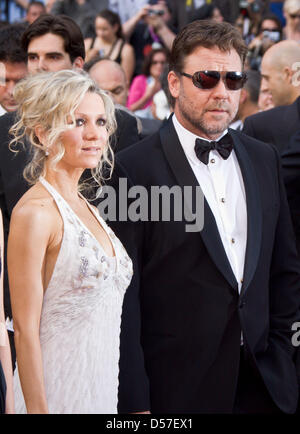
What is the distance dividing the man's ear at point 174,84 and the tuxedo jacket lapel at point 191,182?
116 millimetres

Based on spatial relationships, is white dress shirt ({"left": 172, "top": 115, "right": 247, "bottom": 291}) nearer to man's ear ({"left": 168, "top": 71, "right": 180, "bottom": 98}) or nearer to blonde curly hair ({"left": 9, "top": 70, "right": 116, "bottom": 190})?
man's ear ({"left": 168, "top": 71, "right": 180, "bottom": 98})

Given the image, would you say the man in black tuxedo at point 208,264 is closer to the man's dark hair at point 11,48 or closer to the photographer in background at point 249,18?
the man's dark hair at point 11,48

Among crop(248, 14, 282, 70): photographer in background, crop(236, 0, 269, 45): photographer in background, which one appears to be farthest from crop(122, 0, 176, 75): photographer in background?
crop(248, 14, 282, 70): photographer in background

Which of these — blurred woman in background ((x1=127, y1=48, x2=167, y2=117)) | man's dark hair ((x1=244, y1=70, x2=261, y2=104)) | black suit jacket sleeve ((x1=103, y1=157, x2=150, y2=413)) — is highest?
blurred woman in background ((x1=127, y1=48, x2=167, y2=117))

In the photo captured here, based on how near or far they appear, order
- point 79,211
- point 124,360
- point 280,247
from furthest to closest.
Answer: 1. point 280,247
2. point 124,360
3. point 79,211

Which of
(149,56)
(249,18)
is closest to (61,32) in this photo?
(149,56)

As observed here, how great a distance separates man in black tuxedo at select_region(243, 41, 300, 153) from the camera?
4379mm

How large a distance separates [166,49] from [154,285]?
18.9 feet

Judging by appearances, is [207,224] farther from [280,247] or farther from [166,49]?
[166,49]

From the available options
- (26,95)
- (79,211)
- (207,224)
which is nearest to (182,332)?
(207,224)

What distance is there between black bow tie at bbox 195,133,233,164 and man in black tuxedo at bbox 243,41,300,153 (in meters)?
1.08

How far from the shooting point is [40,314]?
8.82 ft

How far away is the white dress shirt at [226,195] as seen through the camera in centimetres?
325

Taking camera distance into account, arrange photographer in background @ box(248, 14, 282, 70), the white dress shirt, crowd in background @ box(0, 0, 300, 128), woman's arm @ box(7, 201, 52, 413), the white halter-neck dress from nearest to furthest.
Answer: woman's arm @ box(7, 201, 52, 413) → the white halter-neck dress → the white dress shirt → photographer in background @ box(248, 14, 282, 70) → crowd in background @ box(0, 0, 300, 128)
